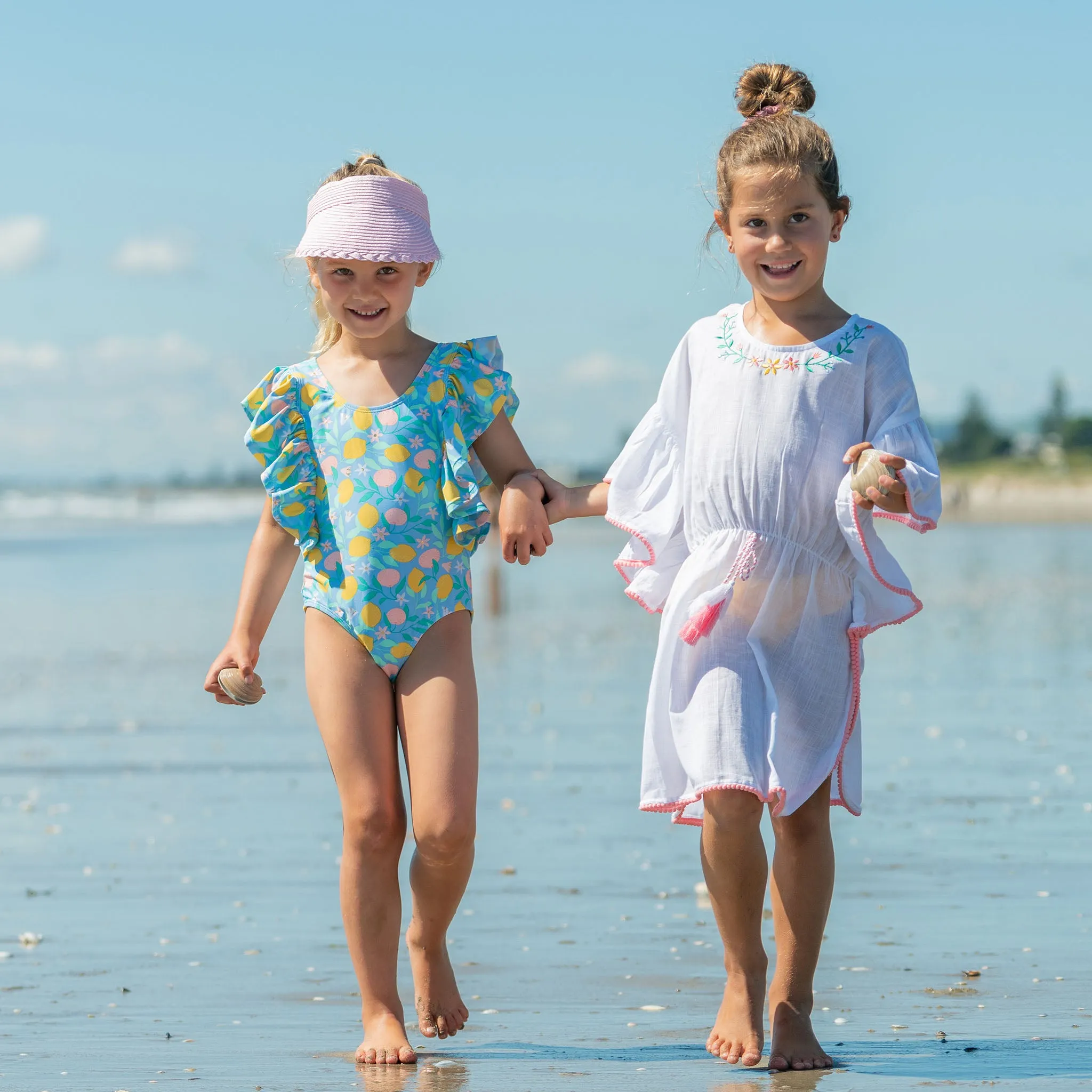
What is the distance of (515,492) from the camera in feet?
13.5

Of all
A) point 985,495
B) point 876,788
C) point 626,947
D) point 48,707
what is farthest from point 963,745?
point 985,495

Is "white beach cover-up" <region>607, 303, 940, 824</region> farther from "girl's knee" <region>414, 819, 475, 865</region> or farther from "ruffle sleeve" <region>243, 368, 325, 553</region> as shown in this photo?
"ruffle sleeve" <region>243, 368, 325, 553</region>

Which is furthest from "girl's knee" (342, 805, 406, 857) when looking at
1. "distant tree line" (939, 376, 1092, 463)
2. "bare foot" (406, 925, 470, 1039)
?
"distant tree line" (939, 376, 1092, 463)

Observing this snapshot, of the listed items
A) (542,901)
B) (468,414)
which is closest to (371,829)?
(468,414)

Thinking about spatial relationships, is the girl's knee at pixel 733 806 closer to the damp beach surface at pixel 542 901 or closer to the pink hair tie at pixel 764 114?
the damp beach surface at pixel 542 901

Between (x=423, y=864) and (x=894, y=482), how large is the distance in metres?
1.39

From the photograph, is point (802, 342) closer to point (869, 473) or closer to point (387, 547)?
point (869, 473)

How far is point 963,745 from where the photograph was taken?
8.32 metres

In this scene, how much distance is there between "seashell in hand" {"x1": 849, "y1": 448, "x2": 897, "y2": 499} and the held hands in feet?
2.49

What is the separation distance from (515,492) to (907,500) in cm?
97

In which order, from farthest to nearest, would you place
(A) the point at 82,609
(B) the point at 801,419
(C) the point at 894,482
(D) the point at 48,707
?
(A) the point at 82,609, (D) the point at 48,707, (B) the point at 801,419, (C) the point at 894,482

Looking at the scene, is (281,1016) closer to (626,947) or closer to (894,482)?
Result: (626,947)

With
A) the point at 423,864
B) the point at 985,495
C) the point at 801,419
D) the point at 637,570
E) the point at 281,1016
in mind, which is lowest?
the point at 281,1016

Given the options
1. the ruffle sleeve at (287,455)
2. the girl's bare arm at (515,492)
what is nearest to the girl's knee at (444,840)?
the girl's bare arm at (515,492)
